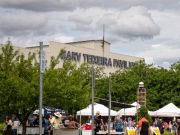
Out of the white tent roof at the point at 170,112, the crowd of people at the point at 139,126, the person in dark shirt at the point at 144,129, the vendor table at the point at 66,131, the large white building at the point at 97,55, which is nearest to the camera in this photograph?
the person in dark shirt at the point at 144,129

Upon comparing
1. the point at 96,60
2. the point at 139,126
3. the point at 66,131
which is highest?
the point at 96,60

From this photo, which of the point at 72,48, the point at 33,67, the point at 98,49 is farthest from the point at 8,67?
the point at 98,49

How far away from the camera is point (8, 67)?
1268 inches

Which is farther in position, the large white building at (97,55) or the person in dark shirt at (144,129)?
the large white building at (97,55)

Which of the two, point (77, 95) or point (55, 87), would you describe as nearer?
point (55, 87)

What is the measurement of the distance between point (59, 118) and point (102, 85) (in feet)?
105

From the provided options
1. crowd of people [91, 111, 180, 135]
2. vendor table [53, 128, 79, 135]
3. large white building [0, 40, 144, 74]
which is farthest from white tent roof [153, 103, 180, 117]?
large white building [0, 40, 144, 74]

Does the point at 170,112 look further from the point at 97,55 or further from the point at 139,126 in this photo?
the point at 97,55

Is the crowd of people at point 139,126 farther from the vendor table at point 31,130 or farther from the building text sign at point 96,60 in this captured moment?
the building text sign at point 96,60

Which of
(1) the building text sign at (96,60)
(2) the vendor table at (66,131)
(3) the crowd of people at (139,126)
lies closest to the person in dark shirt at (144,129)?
(3) the crowd of people at (139,126)

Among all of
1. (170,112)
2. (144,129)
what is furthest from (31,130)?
(170,112)

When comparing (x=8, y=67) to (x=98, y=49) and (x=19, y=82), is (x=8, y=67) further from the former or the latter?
(x=98, y=49)

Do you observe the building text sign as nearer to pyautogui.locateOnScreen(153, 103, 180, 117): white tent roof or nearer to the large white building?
the large white building

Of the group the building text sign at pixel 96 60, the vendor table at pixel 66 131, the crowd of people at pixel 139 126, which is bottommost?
the vendor table at pixel 66 131
